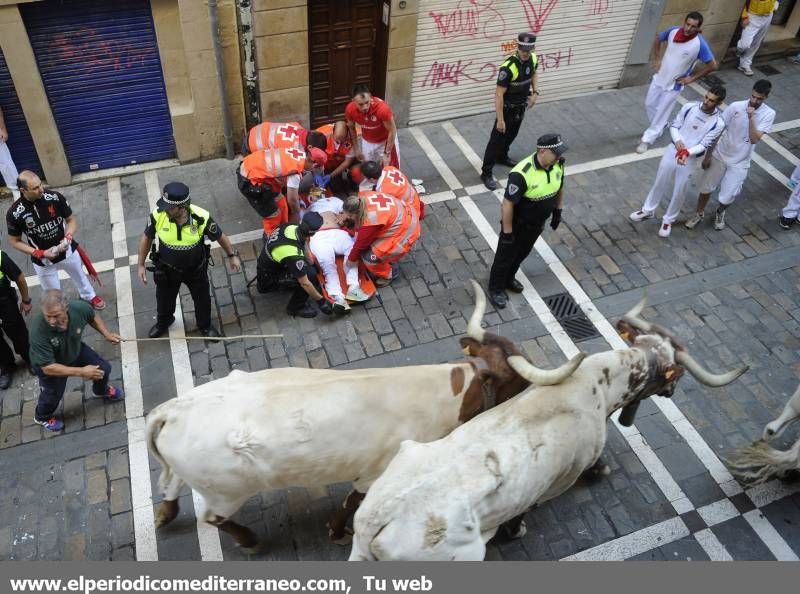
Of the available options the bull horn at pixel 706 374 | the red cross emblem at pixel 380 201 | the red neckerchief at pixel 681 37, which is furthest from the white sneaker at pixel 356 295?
the red neckerchief at pixel 681 37

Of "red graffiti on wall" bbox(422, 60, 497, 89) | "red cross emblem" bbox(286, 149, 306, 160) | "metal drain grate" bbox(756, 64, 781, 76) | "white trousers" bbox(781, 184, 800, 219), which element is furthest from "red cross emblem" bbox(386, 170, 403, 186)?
"metal drain grate" bbox(756, 64, 781, 76)

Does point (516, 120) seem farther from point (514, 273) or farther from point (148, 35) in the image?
point (148, 35)

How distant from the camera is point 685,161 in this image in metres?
8.74

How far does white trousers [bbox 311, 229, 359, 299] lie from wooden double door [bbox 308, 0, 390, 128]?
344cm

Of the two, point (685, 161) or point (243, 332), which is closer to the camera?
point (243, 332)

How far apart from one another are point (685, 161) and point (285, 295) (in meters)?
5.23

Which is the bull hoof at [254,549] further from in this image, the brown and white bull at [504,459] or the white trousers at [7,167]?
the white trousers at [7,167]

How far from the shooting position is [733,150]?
9008mm

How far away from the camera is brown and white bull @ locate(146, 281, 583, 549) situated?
197 inches

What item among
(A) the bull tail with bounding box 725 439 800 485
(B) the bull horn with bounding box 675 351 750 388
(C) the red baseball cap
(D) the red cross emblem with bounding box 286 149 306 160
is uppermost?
(B) the bull horn with bounding box 675 351 750 388

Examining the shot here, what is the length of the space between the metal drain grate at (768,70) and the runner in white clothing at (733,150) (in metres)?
4.59

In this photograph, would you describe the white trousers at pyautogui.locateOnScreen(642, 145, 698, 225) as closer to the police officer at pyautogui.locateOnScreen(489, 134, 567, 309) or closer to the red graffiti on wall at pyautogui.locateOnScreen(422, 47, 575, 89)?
the police officer at pyautogui.locateOnScreen(489, 134, 567, 309)

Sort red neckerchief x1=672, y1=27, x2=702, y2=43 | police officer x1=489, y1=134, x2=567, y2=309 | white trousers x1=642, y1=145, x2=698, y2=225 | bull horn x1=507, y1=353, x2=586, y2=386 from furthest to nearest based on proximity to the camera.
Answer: red neckerchief x1=672, y1=27, x2=702, y2=43, white trousers x1=642, y1=145, x2=698, y2=225, police officer x1=489, y1=134, x2=567, y2=309, bull horn x1=507, y1=353, x2=586, y2=386

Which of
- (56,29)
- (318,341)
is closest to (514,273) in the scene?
(318,341)
